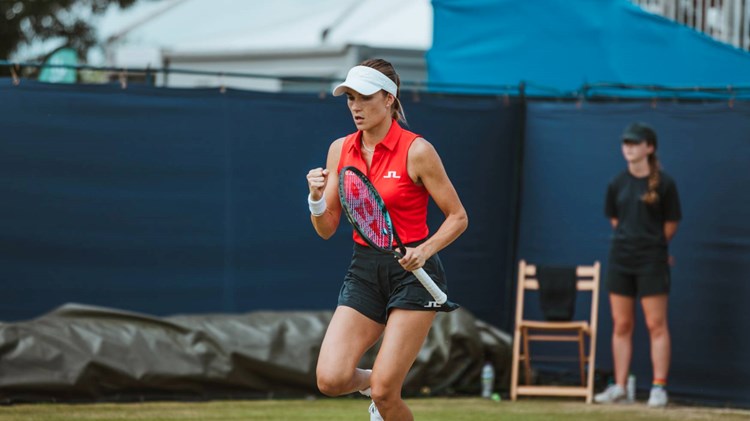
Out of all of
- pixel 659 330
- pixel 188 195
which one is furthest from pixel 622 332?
pixel 188 195

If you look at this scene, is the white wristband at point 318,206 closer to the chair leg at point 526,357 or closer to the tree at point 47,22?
the chair leg at point 526,357

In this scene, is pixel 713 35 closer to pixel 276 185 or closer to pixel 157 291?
pixel 276 185

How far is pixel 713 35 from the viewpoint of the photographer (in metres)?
13.5

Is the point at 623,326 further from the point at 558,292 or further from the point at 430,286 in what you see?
the point at 430,286

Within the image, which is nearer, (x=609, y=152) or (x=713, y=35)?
(x=609, y=152)

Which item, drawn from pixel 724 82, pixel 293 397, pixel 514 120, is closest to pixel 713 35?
pixel 724 82

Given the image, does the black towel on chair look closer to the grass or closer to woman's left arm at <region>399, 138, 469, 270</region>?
the grass

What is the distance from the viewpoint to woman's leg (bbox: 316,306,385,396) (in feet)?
20.0

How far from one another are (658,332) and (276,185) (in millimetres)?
3248

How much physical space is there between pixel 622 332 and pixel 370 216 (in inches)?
168

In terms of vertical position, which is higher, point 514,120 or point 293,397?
point 514,120

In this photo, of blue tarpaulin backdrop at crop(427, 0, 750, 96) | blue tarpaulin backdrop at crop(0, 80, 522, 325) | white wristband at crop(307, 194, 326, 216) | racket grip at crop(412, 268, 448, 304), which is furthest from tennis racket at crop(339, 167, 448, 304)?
blue tarpaulin backdrop at crop(427, 0, 750, 96)

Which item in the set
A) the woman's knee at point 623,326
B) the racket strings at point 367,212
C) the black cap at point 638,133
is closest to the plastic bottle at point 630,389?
the woman's knee at point 623,326

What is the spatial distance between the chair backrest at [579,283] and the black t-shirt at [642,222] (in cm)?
35
